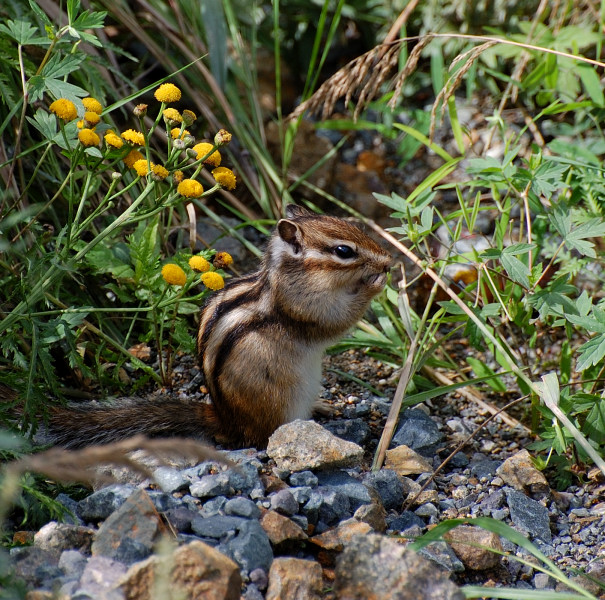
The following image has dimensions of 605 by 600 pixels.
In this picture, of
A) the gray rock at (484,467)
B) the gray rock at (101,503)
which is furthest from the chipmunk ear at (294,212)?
the gray rock at (101,503)

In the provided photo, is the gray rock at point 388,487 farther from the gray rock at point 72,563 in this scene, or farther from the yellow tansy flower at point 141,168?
the yellow tansy flower at point 141,168

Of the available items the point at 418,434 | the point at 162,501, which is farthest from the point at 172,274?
the point at 418,434

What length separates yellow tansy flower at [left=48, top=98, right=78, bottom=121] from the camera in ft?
8.42

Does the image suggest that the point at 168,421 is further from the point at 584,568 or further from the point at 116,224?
the point at 584,568

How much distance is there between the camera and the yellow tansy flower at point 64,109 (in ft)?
8.42

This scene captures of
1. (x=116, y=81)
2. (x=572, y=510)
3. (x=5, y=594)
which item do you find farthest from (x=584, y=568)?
(x=116, y=81)

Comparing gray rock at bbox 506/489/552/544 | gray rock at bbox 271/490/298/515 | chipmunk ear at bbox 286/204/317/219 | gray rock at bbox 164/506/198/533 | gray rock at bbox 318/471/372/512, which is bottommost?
gray rock at bbox 506/489/552/544

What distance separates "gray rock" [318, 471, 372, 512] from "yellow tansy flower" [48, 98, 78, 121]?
149cm

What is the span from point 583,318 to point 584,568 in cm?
88

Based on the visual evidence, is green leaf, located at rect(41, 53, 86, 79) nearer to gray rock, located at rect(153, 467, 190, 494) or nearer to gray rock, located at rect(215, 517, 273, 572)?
gray rock, located at rect(153, 467, 190, 494)

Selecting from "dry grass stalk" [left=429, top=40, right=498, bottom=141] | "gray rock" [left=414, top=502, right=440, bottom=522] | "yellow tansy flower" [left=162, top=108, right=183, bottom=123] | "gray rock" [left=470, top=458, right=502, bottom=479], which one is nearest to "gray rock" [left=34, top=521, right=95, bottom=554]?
"gray rock" [left=414, top=502, right=440, bottom=522]

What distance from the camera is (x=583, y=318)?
2.99 meters

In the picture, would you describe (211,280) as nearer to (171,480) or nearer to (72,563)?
(171,480)

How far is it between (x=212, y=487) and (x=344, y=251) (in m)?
1.22
